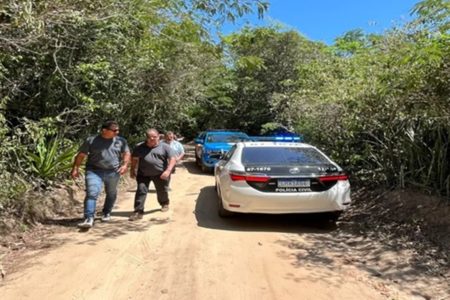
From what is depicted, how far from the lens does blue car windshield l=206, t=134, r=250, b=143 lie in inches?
660

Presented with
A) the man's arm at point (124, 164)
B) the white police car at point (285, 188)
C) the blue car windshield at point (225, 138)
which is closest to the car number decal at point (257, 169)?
the white police car at point (285, 188)

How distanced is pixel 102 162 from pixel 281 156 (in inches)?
113

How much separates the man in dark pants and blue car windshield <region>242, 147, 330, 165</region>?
141cm

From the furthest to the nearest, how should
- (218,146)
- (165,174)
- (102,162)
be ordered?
(218,146), (165,174), (102,162)

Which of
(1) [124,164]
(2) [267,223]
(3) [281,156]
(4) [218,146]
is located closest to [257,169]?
(3) [281,156]

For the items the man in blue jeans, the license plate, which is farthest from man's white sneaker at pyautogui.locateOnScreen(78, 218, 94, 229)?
the license plate

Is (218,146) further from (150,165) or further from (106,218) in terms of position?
(106,218)

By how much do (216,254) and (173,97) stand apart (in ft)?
37.6

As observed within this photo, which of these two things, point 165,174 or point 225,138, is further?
point 225,138

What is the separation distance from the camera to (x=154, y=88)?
1541 cm

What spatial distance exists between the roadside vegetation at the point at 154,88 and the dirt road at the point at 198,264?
1545 mm

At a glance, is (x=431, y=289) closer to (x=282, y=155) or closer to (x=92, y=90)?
(x=282, y=155)

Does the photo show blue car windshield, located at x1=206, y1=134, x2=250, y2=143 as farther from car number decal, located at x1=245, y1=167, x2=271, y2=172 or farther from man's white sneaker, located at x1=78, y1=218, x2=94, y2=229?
man's white sneaker, located at x1=78, y1=218, x2=94, y2=229

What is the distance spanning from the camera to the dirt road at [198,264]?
4.56m
